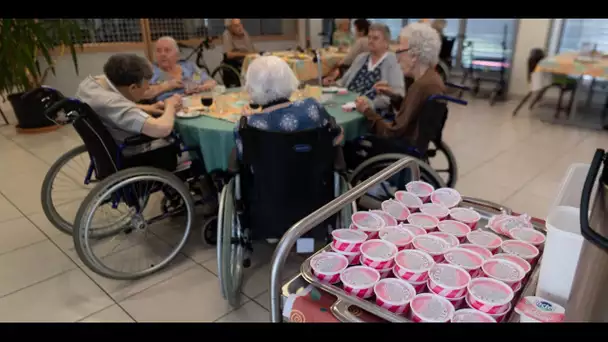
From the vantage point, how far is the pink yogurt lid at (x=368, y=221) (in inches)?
42.8

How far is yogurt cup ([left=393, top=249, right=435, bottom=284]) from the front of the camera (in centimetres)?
90

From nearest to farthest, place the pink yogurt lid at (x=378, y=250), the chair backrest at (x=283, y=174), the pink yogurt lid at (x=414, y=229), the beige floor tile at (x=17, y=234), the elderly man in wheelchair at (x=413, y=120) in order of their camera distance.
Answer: the pink yogurt lid at (x=378, y=250) < the pink yogurt lid at (x=414, y=229) < the chair backrest at (x=283, y=174) < the elderly man in wheelchair at (x=413, y=120) < the beige floor tile at (x=17, y=234)

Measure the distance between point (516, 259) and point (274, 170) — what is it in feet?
3.54

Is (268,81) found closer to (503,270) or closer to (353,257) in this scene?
(353,257)

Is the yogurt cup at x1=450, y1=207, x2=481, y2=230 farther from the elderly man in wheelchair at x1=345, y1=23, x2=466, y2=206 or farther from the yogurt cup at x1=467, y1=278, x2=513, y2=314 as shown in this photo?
the elderly man in wheelchair at x1=345, y1=23, x2=466, y2=206

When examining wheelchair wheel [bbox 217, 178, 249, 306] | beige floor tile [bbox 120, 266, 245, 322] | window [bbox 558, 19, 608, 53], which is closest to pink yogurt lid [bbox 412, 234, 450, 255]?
wheelchair wheel [bbox 217, 178, 249, 306]

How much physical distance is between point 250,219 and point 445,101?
1.23 m

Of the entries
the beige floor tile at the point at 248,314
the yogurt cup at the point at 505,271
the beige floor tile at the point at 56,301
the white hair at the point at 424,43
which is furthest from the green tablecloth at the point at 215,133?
the yogurt cup at the point at 505,271

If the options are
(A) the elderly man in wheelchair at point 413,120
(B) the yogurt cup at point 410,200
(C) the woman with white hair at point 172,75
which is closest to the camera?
(B) the yogurt cup at point 410,200

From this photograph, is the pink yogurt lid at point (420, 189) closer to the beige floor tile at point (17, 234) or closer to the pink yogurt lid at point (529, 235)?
the pink yogurt lid at point (529, 235)

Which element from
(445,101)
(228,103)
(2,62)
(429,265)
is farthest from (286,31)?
(429,265)

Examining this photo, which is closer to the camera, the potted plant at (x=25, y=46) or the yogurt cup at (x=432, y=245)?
the yogurt cup at (x=432, y=245)

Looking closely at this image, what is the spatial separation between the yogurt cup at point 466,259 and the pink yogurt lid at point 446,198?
0.85 feet
